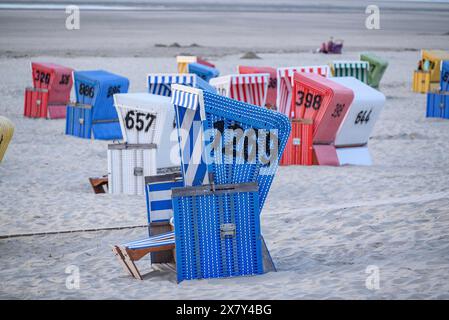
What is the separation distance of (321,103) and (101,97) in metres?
5.31

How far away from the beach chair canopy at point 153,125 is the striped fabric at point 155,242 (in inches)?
165

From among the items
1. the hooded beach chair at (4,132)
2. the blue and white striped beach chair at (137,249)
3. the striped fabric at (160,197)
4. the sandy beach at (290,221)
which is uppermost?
the hooded beach chair at (4,132)

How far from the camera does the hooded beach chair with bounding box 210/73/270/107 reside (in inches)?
704

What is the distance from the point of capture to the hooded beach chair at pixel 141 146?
12.4 meters

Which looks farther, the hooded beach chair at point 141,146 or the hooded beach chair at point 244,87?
the hooded beach chair at point 244,87

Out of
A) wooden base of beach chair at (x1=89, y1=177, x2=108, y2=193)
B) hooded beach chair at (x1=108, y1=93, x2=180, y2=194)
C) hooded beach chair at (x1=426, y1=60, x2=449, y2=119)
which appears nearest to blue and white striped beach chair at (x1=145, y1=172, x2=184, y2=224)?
hooded beach chair at (x1=108, y1=93, x2=180, y2=194)

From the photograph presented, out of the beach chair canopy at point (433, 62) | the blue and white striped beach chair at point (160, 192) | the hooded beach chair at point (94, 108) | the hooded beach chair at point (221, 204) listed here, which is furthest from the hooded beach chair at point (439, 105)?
the hooded beach chair at point (221, 204)

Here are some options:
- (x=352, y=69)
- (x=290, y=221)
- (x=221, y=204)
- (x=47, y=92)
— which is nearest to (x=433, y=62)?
(x=352, y=69)

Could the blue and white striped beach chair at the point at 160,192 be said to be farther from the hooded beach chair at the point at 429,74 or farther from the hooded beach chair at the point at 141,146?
the hooded beach chair at the point at 429,74

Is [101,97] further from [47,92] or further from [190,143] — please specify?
[190,143]

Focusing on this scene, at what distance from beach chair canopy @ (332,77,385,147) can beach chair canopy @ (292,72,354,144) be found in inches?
5.9

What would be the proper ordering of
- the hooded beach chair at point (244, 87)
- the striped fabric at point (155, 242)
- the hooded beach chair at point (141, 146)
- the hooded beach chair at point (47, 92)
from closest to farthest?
the striped fabric at point (155, 242) → the hooded beach chair at point (141, 146) → the hooded beach chair at point (244, 87) → the hooded beach chair at point (47, 92)

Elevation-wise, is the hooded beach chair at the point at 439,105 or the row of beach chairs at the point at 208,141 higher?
the row of beach chairs at the point at 208,141
